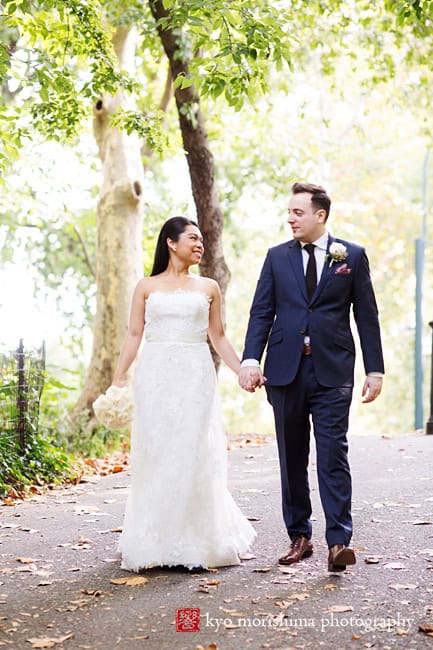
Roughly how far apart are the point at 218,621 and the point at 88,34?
6925mm

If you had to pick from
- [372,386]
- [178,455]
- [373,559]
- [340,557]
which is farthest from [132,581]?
[372,386]

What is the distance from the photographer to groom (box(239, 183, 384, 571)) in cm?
561

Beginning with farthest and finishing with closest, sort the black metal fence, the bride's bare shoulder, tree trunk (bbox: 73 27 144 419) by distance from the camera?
tree trunk (bbox: 73 27 144 419), the black metal fence, the bride's bare shoulder

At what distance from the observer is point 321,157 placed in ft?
72.8

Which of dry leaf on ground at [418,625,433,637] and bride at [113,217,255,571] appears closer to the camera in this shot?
dry leaf on ground at [418,625,433,637]

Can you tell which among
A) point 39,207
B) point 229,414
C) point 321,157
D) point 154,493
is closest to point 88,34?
point 154,493

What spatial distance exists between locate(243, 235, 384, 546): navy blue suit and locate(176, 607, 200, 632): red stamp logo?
1.09 m

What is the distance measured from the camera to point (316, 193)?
19.0ft

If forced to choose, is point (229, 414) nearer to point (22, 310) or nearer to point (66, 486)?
point (22, 310)

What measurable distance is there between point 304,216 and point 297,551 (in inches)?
85.5

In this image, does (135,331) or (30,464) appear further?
(30,464)

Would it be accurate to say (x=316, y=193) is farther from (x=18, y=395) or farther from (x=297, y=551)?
(x=18, y=395)

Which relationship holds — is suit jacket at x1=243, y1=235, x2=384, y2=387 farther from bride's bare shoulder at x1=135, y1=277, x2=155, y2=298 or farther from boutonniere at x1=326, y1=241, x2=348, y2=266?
bride's bare shoulder at x1=135, y1=277, x2=155, y2=298

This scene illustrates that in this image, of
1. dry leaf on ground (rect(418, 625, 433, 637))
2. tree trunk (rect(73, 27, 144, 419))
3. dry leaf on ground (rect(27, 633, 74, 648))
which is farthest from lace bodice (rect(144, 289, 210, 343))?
tree trunk (rect(73, 27, 144, 419))
